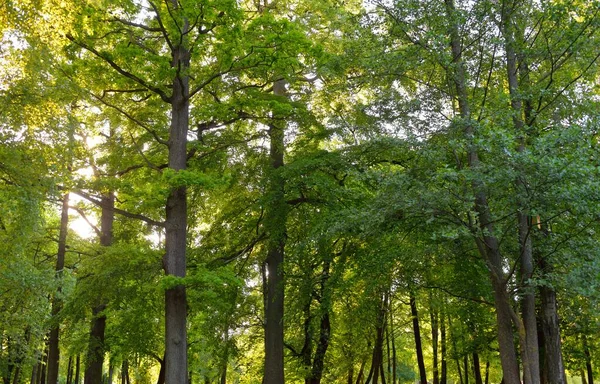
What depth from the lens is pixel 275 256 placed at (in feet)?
48.6

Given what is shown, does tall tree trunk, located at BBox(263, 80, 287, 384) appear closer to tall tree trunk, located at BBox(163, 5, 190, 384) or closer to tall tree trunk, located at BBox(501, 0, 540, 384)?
tall tree trunk, located at BBox(163, 5, 190, 384)

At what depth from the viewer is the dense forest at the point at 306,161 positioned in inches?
340

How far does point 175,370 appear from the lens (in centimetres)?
1049

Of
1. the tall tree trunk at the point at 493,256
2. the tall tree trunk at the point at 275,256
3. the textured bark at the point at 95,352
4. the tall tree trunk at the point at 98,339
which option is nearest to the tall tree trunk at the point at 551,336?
the tall tree trunk at the point at 493,256

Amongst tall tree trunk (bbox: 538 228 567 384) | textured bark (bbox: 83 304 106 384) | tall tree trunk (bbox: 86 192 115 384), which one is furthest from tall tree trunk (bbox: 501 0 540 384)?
textured bark (bbox: 83 304 106 384)

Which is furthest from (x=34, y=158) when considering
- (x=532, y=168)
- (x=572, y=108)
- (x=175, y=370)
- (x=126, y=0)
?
(x=572, y=108)

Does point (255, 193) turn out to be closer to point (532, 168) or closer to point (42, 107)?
point (42, 107)

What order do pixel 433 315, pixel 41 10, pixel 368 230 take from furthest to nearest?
1. pixel 433 315
2. pixel 368 230
3. pixel 41 10

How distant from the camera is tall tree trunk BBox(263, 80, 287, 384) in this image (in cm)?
1349

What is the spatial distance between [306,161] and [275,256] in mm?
3337

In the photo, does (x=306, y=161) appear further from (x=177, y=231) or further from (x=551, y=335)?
(x=551, y=335)

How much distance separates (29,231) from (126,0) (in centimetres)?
516

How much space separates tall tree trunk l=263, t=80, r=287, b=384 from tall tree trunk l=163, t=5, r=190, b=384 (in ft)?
8.75

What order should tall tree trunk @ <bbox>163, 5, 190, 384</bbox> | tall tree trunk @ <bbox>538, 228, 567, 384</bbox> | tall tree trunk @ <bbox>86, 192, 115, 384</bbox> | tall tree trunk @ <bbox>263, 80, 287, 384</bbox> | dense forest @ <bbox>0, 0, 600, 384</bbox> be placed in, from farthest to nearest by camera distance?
tall tree trunk @ <bbox>86, 192, 115, 384</bbox>, tall tree trunk @ <bbox>263, 80, 287, 384</bbox>, tall tree trunk @ <bbox>538, 228, 567, 384</bbox>, tall tree trunk @ <bbox>163, 5, 190, 384</bbox>, dense forest @ <bbox>0, 0, 600, 384</bbox>
